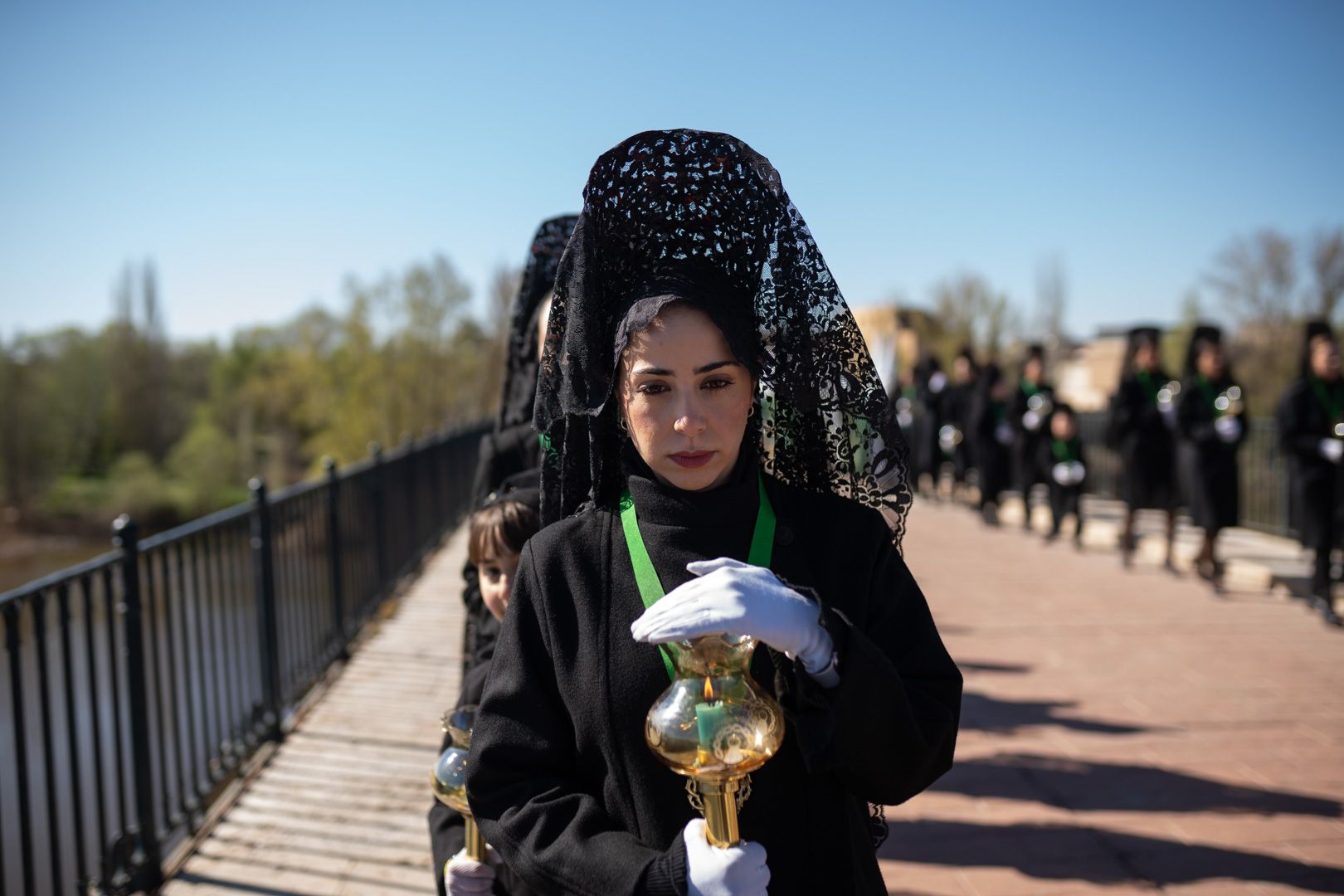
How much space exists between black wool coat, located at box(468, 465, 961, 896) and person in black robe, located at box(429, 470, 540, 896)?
51 cm

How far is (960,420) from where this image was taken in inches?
584

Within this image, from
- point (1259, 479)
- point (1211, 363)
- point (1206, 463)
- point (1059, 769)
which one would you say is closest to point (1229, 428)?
point (1206, 463)

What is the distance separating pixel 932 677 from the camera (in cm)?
149

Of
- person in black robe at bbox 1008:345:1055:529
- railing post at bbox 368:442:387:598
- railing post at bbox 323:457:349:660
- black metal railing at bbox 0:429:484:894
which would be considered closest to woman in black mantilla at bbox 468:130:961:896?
black metal railing at bbox 0:429:484:894

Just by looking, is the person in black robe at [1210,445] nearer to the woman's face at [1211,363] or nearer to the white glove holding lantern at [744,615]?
the woman's face at [1211,363]

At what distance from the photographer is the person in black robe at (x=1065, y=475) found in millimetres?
11094

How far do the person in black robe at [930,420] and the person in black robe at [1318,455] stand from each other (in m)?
8.11

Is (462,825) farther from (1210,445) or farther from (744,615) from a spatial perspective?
(1210,445)

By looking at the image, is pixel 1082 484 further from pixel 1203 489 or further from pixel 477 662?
pixel 477 662

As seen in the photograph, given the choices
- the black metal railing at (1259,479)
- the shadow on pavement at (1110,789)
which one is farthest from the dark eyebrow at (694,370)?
the black metal railing at (1259,479)

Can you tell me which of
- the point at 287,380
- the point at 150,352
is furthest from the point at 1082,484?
the point at 150,352

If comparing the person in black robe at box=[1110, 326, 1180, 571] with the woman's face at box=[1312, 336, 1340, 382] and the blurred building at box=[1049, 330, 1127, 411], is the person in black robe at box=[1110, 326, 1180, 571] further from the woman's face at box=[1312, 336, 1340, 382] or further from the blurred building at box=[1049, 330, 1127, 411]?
the blurred building at box=[1049, 330, 1127, 411]

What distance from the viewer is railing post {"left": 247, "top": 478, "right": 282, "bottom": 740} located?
495 centimetres

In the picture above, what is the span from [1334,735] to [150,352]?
5795 cm
